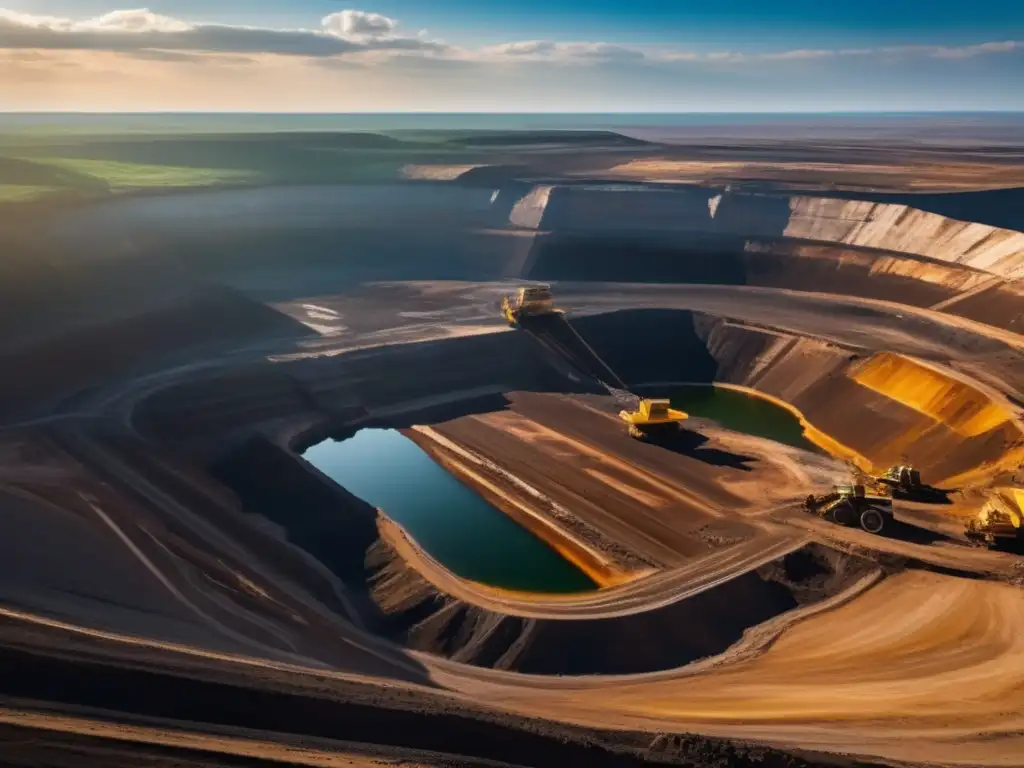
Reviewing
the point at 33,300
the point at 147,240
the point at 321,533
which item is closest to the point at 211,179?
the point at 147,240

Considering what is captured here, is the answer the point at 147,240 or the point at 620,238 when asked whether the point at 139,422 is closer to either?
the point at 147,240

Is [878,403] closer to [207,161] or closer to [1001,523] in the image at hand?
[1001,523]

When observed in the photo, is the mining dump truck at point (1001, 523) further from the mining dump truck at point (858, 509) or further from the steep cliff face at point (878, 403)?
the steep cliff face at point (878, 403)

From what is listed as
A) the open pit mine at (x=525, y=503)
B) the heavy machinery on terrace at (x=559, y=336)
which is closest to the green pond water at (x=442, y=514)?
the open pit mine at (x=525, y=503)

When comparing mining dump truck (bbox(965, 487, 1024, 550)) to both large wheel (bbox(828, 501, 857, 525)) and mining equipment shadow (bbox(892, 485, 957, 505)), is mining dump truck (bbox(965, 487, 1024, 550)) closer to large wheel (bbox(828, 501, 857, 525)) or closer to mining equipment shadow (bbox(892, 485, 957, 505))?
mining equipment shadow (bbox(892, 485, 957, 505))

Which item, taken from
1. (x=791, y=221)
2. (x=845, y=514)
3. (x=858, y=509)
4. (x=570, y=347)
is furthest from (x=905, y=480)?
(x=791, y=221)

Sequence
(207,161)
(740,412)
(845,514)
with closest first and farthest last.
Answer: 1. (845,514)
2. (740,412)
3. (207,161)
